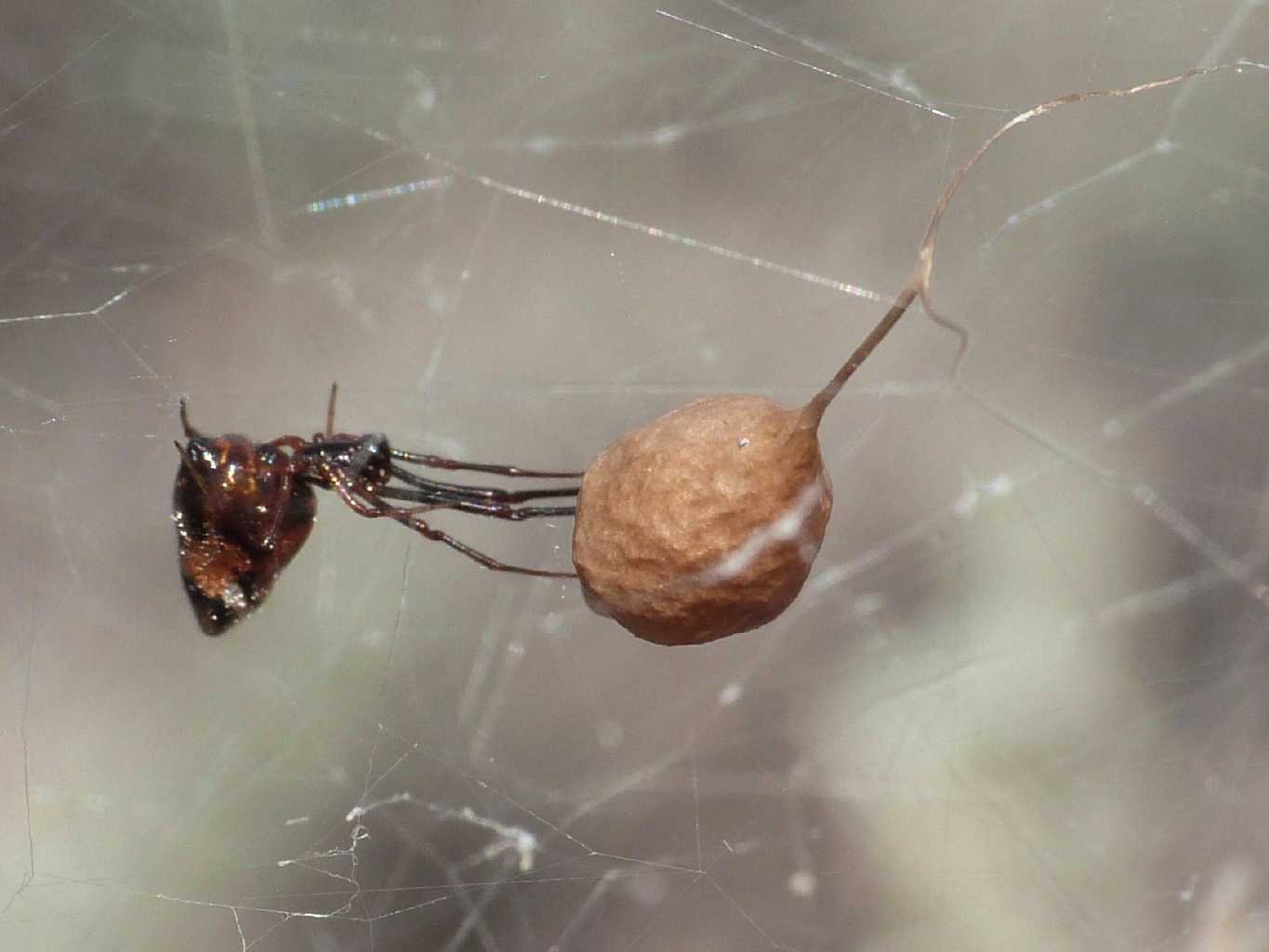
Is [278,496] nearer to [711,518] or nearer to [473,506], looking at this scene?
[473,506]

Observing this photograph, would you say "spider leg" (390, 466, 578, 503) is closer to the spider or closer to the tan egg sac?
the spider

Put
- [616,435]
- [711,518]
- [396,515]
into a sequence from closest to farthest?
1. [711,518]
2. [396,515]
3. [616,435]

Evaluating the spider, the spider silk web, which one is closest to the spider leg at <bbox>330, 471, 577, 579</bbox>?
the spider

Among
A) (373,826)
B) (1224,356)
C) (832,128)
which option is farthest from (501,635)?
(1224,356)

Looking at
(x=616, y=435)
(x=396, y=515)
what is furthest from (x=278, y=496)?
(x=616, y=435)

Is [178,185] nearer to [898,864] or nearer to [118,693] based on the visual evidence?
[118,693]

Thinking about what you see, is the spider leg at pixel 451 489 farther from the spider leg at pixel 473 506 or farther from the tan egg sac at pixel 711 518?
the tan egg sac at pixel 711 518
